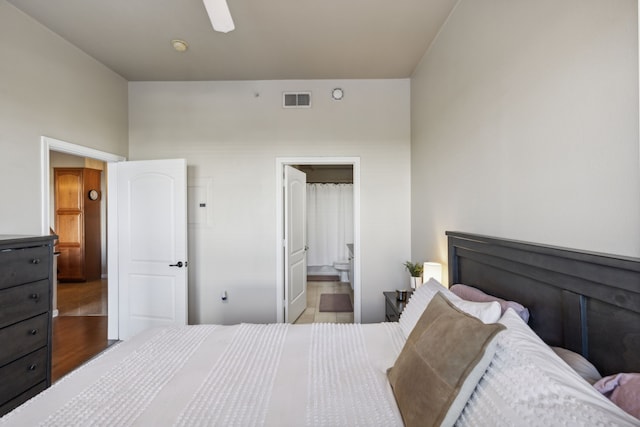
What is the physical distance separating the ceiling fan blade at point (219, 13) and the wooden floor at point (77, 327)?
3.05 m

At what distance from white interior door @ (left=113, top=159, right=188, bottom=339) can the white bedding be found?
1318 mm

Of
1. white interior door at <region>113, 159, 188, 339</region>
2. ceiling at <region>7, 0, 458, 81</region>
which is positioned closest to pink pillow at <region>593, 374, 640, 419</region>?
ceiling at <region>7, 0, 458, 81</region>

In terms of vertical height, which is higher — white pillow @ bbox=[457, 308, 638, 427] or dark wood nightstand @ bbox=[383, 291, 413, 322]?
white pillow @ bbox=[457, 308, 638, 427]

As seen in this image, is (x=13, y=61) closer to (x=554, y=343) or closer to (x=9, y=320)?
(x=9, y=320)

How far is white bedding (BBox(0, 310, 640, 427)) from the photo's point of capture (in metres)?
0.70

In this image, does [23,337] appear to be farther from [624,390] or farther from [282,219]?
[624,390]

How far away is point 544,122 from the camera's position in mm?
1153

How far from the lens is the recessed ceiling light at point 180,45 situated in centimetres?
241

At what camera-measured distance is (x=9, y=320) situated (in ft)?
5.17

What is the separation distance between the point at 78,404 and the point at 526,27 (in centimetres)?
249

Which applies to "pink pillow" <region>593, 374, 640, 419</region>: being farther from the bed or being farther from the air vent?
the air vent

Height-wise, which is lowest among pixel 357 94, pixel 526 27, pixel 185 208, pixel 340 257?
pixel 340 257

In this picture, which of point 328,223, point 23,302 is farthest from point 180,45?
point 328,223

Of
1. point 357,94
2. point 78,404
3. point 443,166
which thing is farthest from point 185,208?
point 443,166
